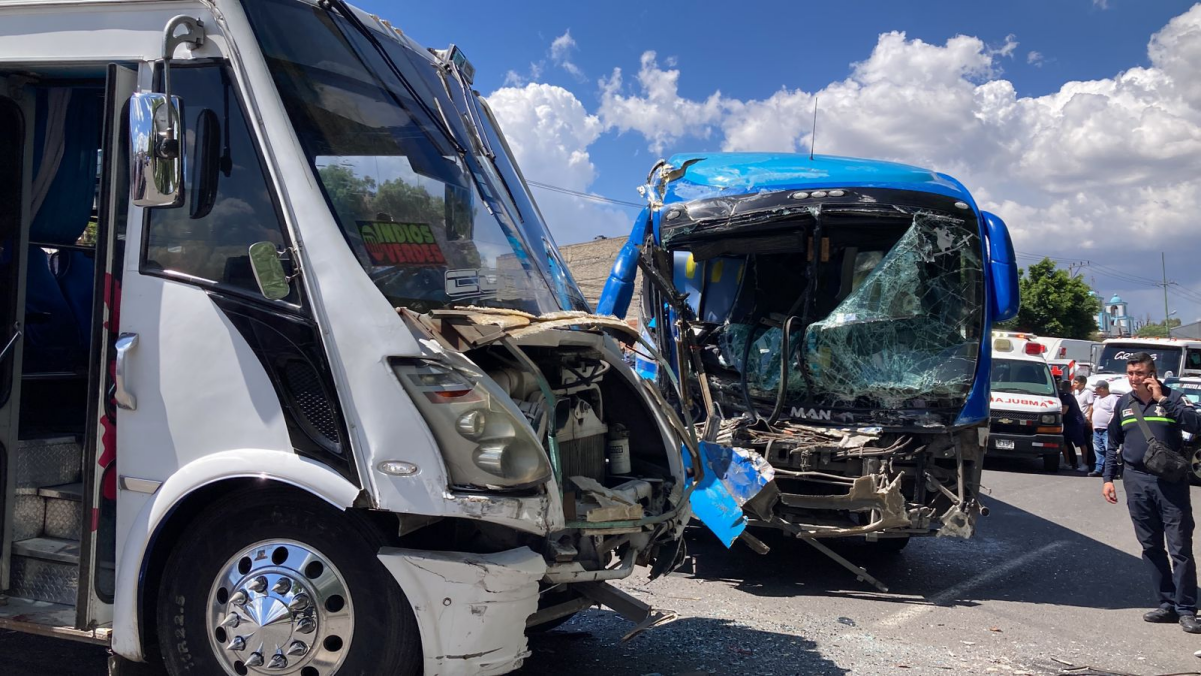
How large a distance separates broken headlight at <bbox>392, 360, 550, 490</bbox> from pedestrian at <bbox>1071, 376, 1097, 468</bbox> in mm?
14055

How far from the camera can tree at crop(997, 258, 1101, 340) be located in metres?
43.1

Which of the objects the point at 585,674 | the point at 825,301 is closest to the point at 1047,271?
the point at 825,301

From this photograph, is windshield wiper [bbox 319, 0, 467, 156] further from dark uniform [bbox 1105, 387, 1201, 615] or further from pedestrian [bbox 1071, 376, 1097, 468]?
pedestrian [bbox 1071, 376, 1097, 468]

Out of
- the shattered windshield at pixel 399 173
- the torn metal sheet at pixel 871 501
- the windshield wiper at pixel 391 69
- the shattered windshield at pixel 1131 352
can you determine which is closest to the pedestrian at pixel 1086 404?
the shattered windshield at pixel 1131 352

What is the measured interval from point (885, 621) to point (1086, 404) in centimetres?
1226

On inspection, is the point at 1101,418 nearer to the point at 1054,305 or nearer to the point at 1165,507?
A: the point at 1165,507

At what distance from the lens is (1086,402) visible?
53.2 ft

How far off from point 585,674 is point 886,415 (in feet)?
11.3

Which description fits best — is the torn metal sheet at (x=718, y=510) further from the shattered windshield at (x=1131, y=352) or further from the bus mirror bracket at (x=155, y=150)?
the shattered windshield at (x=1131, y=352)

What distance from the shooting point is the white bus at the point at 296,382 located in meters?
3.28

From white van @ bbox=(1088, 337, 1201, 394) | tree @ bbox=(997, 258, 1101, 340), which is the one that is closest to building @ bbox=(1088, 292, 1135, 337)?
tree @ bbox=(997, 258, 1101, 340)

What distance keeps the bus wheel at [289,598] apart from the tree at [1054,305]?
4428 centimetres

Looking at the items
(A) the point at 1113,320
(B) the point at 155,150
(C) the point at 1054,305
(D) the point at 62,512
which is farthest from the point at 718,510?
(A) the point at 1113,320

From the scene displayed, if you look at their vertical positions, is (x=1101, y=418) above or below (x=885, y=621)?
above
